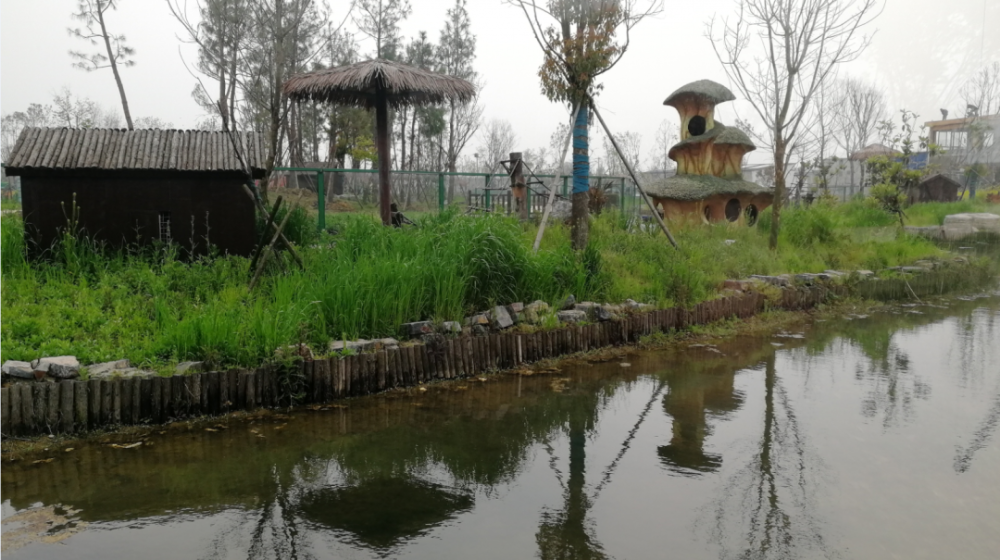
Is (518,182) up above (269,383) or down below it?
above

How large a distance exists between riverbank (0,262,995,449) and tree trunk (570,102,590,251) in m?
1.69

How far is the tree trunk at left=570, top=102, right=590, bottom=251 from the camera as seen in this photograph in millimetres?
9430

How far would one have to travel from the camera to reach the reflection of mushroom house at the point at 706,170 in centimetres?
1517

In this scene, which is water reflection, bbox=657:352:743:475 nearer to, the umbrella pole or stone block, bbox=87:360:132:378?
stone block, bbox=87:360:132:378

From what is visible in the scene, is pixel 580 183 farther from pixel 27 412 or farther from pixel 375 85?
pixel 27 412

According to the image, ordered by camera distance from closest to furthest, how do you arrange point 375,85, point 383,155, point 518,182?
1. point 375,85
2. point 383,155
3. point 518,182

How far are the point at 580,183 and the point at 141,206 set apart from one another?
547 centimetres

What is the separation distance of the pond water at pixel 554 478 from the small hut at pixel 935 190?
22.5m

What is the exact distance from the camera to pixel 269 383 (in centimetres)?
553

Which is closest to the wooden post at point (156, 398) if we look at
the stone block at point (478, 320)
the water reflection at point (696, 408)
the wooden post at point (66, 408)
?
the wooden post at point (66, 408)

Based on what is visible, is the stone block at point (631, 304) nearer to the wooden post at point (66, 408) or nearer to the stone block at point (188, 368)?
the stone block at point (188, 368)

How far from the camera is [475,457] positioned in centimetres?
483

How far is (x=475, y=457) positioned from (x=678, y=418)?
6.12ft

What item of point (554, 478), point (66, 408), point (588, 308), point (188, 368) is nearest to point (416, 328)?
point (188, 368)
